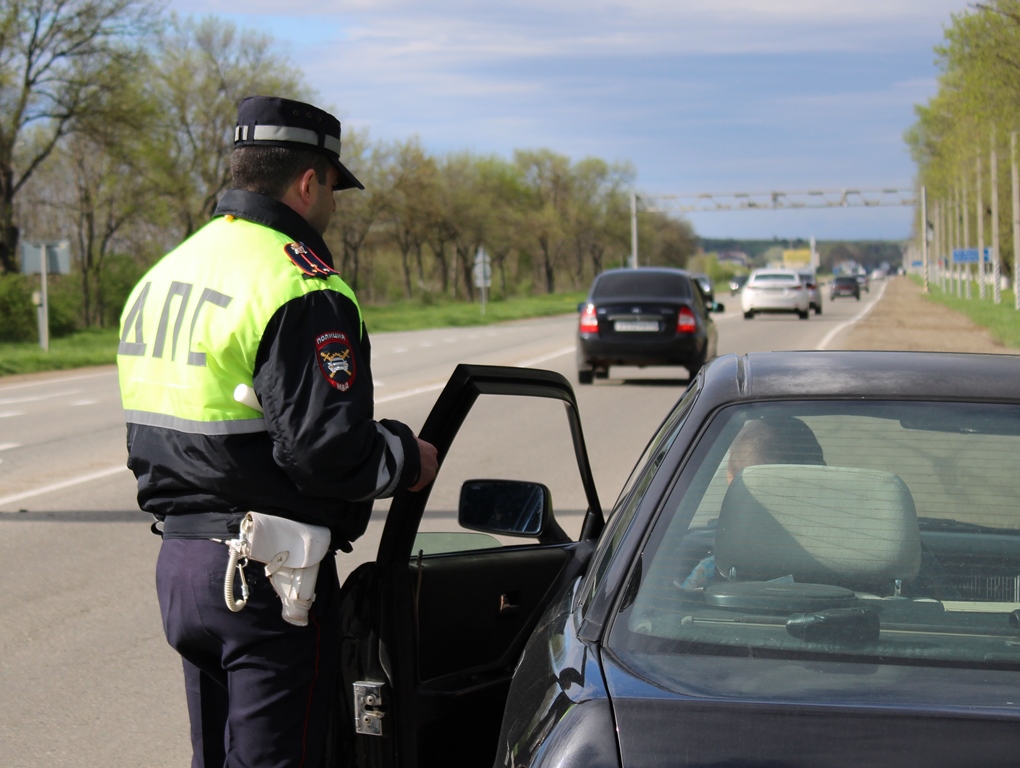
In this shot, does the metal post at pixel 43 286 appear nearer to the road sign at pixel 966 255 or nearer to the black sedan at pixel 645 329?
the black sedan at pixel 645 329

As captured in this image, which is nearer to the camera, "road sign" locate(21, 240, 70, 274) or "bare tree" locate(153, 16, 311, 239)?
"road sign" locate(21, 240, 70, 274)

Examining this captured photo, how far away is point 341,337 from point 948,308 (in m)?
50.0

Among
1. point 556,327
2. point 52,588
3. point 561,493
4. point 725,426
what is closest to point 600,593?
point 725,426

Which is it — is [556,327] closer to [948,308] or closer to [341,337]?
[948,308]

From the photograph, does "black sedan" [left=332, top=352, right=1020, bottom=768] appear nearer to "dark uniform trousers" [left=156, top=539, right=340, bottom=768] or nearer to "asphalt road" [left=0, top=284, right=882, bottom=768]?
"dark uniform trousers" [left=156, top=539, right=340, bottom=768]

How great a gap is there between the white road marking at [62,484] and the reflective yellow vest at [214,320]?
7.08 meters

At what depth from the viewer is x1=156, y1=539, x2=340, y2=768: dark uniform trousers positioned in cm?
246

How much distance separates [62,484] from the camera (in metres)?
9.94

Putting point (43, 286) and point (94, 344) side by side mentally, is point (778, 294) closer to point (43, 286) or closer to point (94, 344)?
point (94, 344)

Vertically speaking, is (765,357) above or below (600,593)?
above

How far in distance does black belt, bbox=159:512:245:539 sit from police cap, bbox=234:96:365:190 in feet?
2.55

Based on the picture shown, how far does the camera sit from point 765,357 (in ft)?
9.34

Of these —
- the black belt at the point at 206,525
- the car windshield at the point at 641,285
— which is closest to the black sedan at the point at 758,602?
the black belt at the point at 206,525

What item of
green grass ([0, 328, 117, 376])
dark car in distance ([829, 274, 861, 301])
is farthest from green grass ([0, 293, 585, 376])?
dark car in distance ([829, 274, 861, 301])
